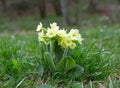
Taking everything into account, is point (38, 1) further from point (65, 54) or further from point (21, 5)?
point (65, 54)

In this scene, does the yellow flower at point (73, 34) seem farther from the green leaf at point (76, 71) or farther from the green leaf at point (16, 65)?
the green leaf at point (16, 65)

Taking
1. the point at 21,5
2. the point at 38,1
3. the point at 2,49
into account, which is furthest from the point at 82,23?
the point at 2,49

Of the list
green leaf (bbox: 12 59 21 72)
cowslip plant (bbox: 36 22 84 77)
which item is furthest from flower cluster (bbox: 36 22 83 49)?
green leaf (bbox: 12 59 21 72)

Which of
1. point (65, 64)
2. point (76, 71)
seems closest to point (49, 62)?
point (65, 64)

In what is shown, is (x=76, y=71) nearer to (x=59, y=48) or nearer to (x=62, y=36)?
(x=59, y=48)

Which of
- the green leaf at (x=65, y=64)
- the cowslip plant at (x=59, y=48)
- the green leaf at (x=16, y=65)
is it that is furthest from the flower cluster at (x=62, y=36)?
the green leaf at (x=16, y=65)

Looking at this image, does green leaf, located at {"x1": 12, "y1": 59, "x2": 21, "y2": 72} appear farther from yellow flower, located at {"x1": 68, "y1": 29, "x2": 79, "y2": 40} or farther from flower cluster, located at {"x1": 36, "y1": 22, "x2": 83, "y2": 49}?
yellow flower, located at {"x1": 68, "y1": 29, "x2": 79, "y2": 40}
